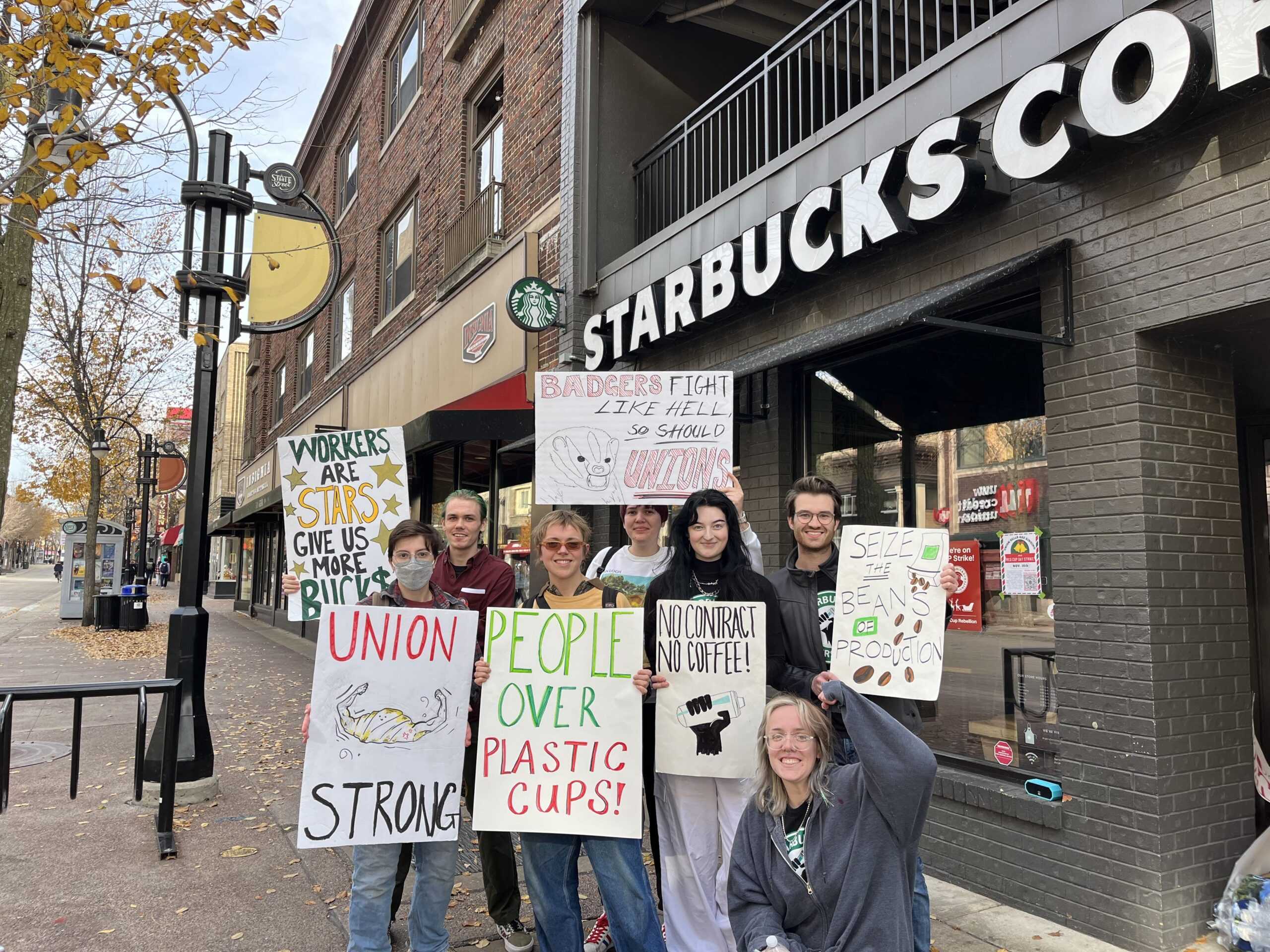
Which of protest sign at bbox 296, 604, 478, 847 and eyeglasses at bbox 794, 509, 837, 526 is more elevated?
eyeglasses at bbox 794, 509, 837, 526

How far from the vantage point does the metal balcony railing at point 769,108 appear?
7297 mm

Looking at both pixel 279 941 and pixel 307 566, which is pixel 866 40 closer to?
pixel 307 566

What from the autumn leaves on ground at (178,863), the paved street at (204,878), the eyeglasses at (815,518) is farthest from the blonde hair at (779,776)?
the autumn leaves on ground at (178,863)

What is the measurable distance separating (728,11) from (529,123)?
2.58m

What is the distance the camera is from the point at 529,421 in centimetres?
905

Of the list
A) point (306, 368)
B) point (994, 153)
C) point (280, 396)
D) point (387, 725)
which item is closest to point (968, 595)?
point (994, 153)

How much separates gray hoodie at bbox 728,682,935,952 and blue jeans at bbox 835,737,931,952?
0.45 meters

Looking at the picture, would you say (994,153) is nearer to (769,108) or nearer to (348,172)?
(769,108)

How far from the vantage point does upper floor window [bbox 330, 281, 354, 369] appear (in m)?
19.1

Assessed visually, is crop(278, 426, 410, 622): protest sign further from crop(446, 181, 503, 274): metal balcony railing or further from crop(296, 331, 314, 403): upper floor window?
crop(296, 331, 314, 403): upper floor window

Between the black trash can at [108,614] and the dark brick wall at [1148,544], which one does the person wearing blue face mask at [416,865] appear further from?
the black trash can at [108,614]

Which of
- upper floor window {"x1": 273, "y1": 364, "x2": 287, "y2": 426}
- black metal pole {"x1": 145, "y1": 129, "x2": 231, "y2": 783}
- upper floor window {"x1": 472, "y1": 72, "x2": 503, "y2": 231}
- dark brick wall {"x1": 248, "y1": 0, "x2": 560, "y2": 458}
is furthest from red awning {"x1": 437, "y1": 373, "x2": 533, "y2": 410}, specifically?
upper floor window {"x1": 273, "y1": 364, "x2": 287, "y2": 426}

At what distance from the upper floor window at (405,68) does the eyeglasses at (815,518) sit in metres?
13.9

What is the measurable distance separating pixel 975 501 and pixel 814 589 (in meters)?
2.22
